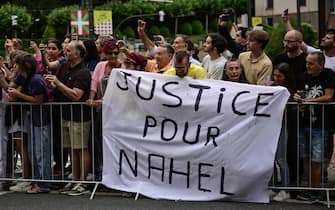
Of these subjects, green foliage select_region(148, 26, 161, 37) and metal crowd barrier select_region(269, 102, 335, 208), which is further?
green foliage select_region(148, 26, 161, 37)

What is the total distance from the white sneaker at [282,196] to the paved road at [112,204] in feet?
0.51

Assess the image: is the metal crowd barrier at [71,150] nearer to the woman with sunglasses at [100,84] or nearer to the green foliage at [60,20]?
the woman with sunglasses at [100,84]

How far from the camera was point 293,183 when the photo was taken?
7715 mm

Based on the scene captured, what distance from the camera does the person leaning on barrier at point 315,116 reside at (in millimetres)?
7352

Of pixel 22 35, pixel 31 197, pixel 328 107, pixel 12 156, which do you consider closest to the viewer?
pixel 328 107

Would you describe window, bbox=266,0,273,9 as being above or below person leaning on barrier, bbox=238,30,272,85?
above

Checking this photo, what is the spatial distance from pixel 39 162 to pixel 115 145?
41.3 inches

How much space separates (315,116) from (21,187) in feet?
12.3

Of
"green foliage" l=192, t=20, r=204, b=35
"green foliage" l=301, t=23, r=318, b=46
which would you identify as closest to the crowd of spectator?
"green foliage" l=301, t=23, r=318, b=46

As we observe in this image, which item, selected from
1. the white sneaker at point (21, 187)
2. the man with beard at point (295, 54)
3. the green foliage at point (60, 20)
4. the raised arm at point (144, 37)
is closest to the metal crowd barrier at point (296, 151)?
the man with beard at point (295, 54)

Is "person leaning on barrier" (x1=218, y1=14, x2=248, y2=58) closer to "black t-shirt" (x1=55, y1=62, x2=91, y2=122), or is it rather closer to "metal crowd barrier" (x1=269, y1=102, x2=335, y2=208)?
"metal crowd barrier" (x1=269, y1=102, x2=335, y2=208)

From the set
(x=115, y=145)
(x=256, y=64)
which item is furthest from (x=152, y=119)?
(x=256, y=64)

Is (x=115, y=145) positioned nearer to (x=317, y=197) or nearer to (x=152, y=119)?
(x=152, y=119)

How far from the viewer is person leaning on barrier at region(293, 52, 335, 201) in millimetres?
7352
